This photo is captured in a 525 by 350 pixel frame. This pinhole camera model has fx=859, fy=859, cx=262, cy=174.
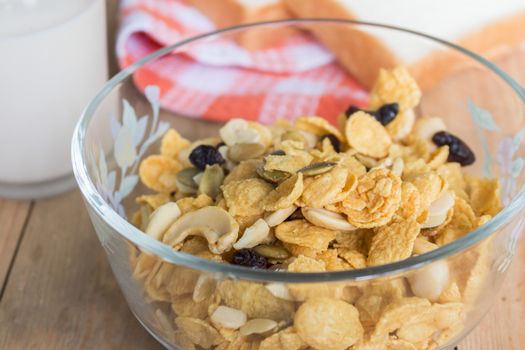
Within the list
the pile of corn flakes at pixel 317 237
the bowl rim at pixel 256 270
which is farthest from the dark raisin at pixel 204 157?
the bowl rim at pixel 256 270

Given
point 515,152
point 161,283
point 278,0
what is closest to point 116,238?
point 161,283

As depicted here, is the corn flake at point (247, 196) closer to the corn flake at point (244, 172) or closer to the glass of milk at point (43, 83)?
the corn flake at point (244, 172)

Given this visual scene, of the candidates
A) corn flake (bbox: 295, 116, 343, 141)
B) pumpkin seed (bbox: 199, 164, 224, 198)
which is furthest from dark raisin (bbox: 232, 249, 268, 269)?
corn flake (bbox: 295, 116, 343, 141)

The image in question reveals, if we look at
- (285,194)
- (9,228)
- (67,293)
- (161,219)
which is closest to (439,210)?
(285,194)

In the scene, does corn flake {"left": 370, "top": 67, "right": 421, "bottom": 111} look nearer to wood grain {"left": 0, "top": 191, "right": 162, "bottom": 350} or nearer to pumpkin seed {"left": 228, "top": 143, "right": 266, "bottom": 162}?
pumpkin seed {"left": 228, "top": 143, "right": 266, "bottom": 162}

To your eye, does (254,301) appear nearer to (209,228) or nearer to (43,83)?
(209,228)
